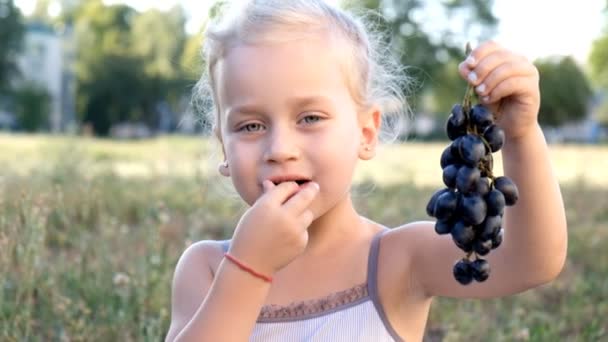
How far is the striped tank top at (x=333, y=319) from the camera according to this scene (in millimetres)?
1707

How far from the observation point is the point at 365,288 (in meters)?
1.75

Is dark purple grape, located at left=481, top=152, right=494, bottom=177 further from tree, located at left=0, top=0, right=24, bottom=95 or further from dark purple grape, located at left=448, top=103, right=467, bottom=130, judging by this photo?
tree, located at left=0, top=0, right=24, bottom=95

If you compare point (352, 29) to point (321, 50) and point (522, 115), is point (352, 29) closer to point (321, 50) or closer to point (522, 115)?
point (321, 50)

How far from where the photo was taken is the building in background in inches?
2124

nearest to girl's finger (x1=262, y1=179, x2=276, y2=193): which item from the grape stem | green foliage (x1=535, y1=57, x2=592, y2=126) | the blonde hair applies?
the blonde hair

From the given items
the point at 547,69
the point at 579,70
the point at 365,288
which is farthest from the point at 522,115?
the point at 579,70

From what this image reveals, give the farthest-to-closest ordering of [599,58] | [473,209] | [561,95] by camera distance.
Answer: [561,95]
[599,58]
[473,209]

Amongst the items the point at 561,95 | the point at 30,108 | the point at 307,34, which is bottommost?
the point at 307,34

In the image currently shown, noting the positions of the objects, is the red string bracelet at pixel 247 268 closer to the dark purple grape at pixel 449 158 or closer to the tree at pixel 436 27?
the dark purple grape at pixel 449 158

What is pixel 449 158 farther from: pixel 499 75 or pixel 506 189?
pixel 499 75

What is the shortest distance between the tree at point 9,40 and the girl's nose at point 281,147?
43.3 m

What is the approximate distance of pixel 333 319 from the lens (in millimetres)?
1713

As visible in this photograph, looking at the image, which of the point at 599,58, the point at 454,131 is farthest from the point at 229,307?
the point at 599,58

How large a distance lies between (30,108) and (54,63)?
15.4 m
